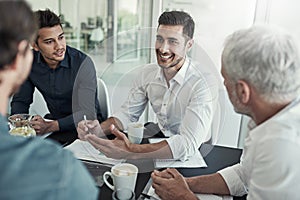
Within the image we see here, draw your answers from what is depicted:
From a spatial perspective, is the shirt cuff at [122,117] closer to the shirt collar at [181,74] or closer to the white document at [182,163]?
the shirt collar at [181,74]

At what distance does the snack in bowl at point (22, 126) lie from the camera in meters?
1.22

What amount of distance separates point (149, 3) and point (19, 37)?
2.18m

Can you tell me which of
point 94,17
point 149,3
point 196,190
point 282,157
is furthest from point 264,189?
point 94,17

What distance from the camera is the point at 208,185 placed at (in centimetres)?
101

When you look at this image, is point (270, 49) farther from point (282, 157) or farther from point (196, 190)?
point (196, 190)

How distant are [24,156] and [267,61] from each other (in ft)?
1.93

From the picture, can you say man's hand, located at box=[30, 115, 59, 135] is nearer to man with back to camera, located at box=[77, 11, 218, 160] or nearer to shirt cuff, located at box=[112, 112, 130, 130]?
man with back to camera, located at box=[77, 11, 218, 160]

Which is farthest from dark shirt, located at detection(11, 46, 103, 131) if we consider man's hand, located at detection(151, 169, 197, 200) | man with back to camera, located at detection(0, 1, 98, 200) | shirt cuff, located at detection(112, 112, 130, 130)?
man with back to camera, located at detection(0, 1, 98, 200)

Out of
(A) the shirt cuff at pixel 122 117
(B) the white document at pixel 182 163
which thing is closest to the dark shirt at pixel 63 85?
(A) the shirt cuff at pixel 122 117

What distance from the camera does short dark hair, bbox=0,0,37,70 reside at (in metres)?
0.46

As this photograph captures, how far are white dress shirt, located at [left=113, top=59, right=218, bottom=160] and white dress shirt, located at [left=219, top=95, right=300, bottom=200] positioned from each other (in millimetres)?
434

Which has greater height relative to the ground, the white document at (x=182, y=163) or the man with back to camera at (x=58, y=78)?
the man with back to camera at (x=58, y=78)

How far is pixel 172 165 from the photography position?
1.16 metres

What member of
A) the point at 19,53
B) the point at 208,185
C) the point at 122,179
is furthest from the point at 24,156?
the point at 208,185
